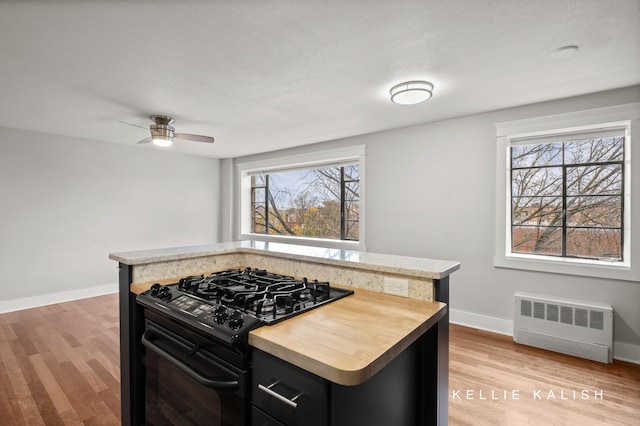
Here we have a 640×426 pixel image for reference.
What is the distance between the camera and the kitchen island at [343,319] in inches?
35.1

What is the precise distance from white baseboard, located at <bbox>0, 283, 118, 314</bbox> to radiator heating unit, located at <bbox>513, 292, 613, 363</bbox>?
5.58 m

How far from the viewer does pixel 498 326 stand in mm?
3283

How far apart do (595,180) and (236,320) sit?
353 centimetres

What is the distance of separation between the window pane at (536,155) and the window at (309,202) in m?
2.02

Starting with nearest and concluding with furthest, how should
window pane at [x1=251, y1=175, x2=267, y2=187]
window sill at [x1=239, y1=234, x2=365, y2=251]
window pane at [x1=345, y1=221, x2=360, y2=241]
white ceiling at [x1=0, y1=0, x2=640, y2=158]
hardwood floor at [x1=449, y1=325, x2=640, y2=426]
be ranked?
white ceiling at [x1=0, y1=0, x2=640, y2=158], hardwood floor at [x1=449, y1=325, x2=640, y2=426], window sill at [x1=239, y1=234, x2=365, y2=251], window pane at [x1=345, y1=221, x2=360, y2=241], window pane at [x1=251, y1=175, x2=267, y2=187]

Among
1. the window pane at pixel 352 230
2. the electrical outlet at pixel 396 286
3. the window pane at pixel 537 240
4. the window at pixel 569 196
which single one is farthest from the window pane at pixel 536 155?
the electrical outlet at pixel 396 286

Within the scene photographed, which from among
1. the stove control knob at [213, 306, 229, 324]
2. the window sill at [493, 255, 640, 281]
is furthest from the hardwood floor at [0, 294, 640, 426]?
the stove control knob at [213, 306, 229, 324]

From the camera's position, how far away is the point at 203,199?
6.13 metres

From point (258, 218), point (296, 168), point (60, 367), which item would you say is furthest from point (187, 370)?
point (258, 218)

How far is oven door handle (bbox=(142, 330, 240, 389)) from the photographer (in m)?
1.06

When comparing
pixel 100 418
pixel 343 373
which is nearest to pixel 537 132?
pixel 343 373

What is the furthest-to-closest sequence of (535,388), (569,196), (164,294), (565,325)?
(569,196) → (565,325) → (535,388) → (164,294)

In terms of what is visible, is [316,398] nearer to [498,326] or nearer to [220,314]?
[220,314]

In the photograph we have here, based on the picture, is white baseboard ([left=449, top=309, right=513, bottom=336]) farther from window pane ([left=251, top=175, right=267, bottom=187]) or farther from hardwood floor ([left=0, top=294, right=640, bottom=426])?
window pane ([left=251, top=175, right=267, bottom=187])
